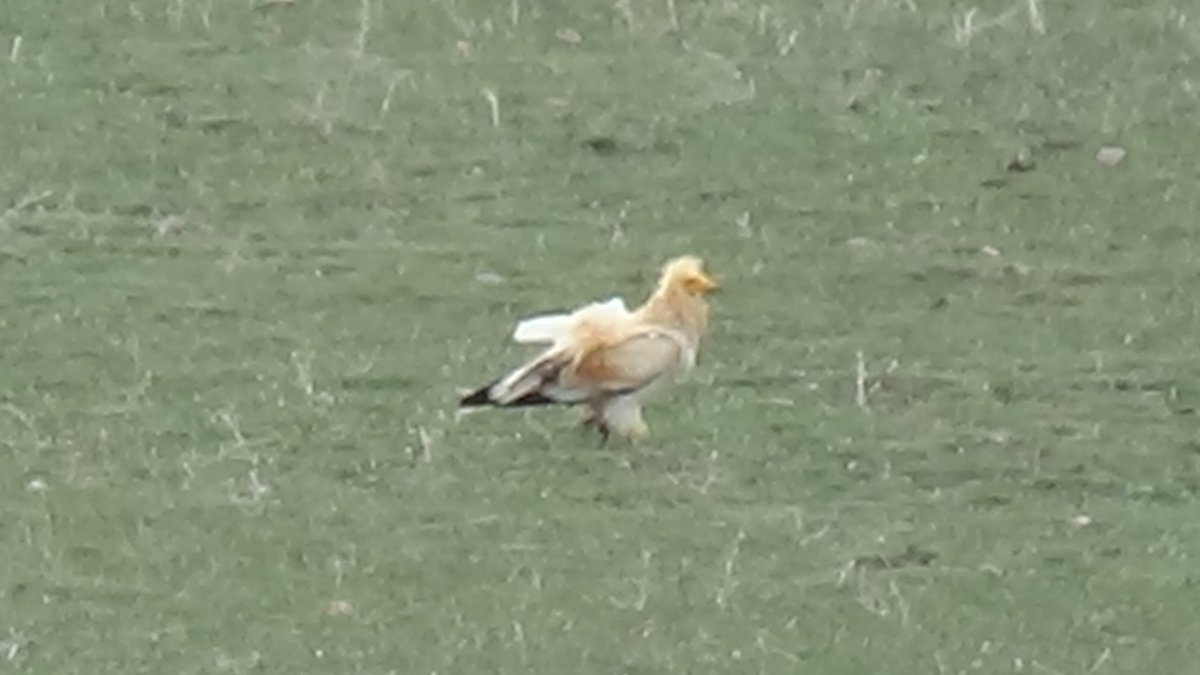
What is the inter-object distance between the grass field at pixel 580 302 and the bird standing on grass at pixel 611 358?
5cm

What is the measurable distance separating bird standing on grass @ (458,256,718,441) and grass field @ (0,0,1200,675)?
5 cm

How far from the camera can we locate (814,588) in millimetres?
3117

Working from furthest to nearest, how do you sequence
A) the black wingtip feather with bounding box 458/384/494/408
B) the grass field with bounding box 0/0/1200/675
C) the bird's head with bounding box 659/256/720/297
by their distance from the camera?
the bird's head with bounding box 659/256/720/297 < the black wingtip feather with bounding box 458/384/494/408 < the grass field with bounding box 0/0/1200/675

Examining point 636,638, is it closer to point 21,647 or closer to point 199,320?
point 21,647

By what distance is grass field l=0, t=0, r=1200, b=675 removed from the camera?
3059 mm

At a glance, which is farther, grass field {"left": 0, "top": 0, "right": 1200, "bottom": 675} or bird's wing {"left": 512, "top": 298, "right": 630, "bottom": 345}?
bird's wing {"left": 512, "top": 298, "right": 630, "bottom": 345}

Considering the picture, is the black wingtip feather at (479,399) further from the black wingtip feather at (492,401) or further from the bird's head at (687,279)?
the bird's head at (687,279)

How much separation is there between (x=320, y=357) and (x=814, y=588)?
775mm

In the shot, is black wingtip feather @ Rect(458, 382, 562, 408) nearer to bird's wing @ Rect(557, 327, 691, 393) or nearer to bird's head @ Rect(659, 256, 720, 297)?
bird's wing @ Rect(557, 327, 691, 393)

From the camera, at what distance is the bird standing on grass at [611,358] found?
3.38m

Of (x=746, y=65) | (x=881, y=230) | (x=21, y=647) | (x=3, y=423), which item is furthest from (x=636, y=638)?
(x=746, y=65)

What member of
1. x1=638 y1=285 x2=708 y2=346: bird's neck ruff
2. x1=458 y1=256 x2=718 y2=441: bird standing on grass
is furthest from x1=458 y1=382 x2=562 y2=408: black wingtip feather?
x1=638 y1=285 x2=708 y2=346: bird's neck ruff

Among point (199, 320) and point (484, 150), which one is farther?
point (484, 150)

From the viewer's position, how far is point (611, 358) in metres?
3.39
